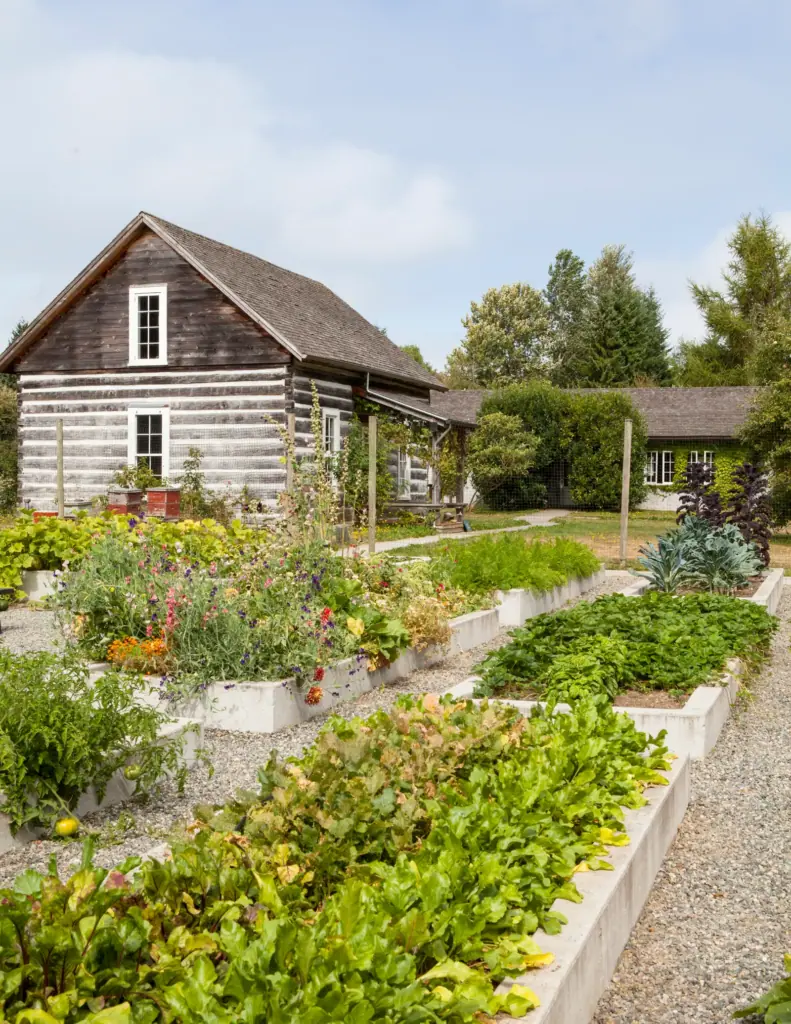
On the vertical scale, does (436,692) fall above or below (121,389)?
below

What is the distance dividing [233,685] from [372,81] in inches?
192

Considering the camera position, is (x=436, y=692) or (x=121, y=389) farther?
(x=121, y=389)

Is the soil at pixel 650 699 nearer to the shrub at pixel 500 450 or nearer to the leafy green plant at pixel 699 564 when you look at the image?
the leafy green plant at pixel 699 564

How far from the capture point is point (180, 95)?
28.9ft

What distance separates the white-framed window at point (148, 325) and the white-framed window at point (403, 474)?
5866 millimetres

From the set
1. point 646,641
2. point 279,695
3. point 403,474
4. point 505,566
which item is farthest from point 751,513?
point 403,474

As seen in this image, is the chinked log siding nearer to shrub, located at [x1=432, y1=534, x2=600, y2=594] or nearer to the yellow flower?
shrub, located at [x1=432, y1=534, x2=600, y2=594]

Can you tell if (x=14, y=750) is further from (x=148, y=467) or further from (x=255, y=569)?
(x=148, y=467)

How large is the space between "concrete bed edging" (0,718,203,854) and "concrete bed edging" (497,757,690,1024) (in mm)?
2436

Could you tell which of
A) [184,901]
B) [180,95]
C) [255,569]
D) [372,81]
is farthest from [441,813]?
[180,95]

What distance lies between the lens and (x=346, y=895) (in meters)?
2.75

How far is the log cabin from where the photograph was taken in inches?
812

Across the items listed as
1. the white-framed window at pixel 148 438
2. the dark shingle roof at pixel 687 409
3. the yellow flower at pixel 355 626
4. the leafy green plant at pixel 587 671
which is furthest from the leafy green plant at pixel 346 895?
the dark shingle roof at pixel 687 409

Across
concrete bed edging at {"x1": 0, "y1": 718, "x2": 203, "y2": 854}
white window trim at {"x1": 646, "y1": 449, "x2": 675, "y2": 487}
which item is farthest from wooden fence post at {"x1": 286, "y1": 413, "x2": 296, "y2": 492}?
white window trim at {"x1": 646, "y1": 449, "x2": 675, "y2": 487}
